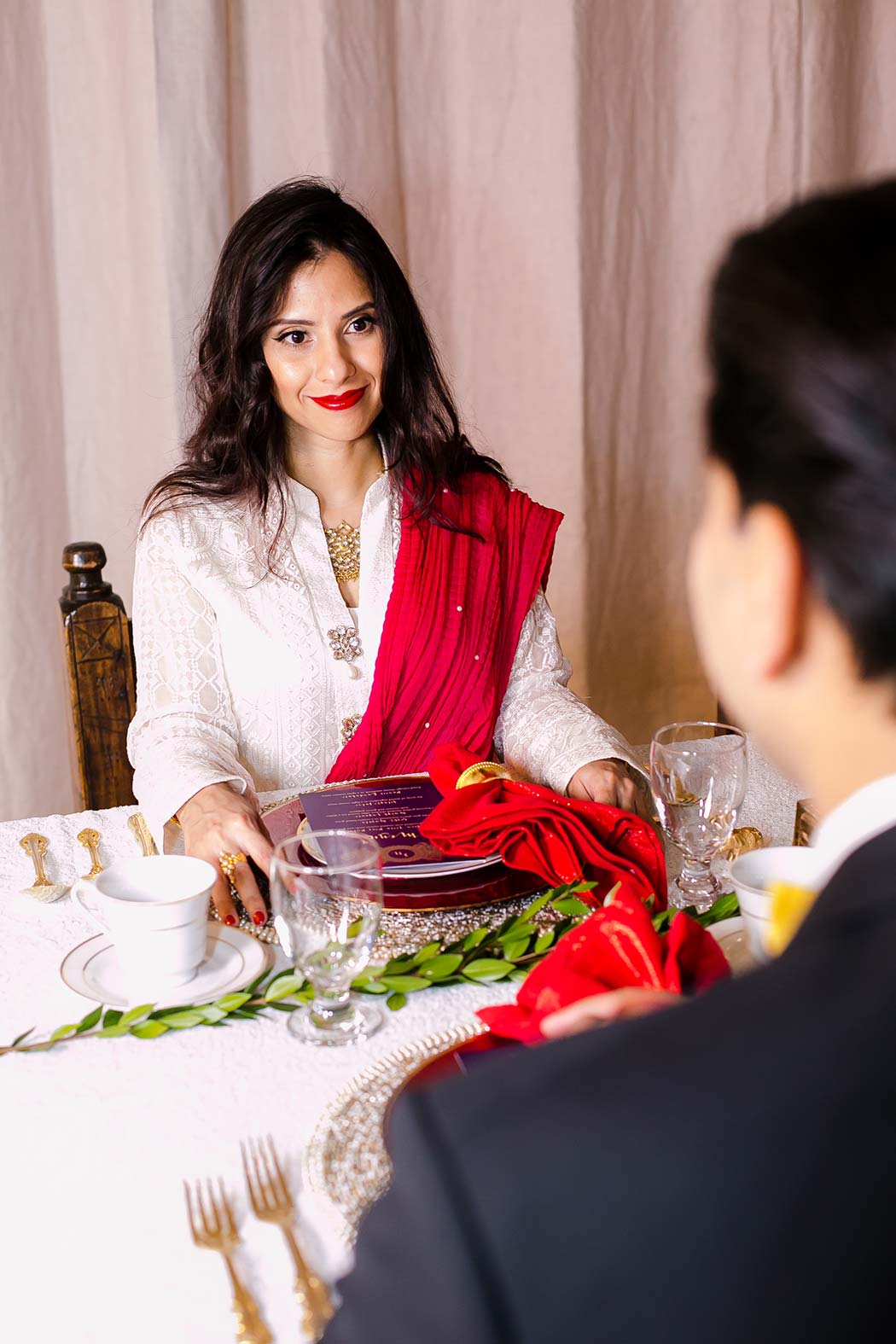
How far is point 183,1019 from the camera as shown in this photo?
3.17 ft

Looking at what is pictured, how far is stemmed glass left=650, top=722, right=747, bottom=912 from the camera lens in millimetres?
1117

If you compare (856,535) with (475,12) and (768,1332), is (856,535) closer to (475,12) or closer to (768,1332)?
(768,1332)

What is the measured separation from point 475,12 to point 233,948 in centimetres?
195

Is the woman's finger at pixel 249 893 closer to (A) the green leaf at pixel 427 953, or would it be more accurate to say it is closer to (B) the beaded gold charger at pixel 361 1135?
(A) the green leaf at pixel 427 953

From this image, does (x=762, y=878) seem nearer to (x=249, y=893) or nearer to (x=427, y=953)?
(x=427, y=953)

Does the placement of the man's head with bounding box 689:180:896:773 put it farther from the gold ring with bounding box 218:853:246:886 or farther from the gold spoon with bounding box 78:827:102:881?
the gold spoon with bounding box 78:827:102:881

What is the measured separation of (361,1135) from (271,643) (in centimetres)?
103

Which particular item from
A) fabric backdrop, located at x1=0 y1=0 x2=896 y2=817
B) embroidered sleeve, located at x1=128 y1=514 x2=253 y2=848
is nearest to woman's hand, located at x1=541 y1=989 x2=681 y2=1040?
embroidered sleeve, located at x1=128 y1=514 x2=253 y2=848

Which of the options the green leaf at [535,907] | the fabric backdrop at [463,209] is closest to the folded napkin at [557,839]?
the green leaf at [535,907]

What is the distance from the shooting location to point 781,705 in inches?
21.4

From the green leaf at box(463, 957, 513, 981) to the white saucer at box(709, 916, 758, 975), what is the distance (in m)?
0.17

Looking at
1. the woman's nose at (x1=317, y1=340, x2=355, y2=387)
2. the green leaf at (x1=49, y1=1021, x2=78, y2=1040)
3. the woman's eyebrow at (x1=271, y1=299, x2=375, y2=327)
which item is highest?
the woman's eyebrow at (x1=271, y1=299, x2=375, y2=327)

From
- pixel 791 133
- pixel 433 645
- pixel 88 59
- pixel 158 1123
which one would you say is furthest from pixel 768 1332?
pixel 791 133

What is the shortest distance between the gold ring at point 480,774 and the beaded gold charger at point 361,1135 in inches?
13.4
